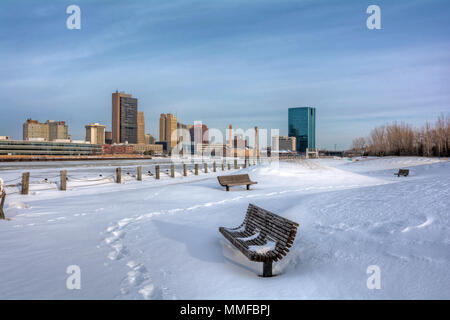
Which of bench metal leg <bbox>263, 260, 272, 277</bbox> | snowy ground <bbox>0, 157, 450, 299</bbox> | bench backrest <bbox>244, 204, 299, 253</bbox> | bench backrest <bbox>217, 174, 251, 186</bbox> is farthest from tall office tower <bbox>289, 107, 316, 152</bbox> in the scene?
bench metal leg <bbox>263, 260, 272, 277</bbox>

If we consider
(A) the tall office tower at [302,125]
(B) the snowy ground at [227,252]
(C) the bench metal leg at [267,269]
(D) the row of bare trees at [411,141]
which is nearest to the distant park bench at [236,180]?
(B) the snowy ground at [227,252]

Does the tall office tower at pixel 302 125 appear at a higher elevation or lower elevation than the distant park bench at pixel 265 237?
higher

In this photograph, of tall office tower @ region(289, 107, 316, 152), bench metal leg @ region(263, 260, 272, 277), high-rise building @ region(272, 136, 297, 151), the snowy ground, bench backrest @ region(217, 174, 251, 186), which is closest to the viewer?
the snowy ground

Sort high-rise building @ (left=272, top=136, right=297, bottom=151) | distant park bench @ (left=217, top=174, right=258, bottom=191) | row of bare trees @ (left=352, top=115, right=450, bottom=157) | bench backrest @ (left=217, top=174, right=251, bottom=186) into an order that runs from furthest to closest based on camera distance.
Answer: high-rise building @ (left=272, top=136, right=297, bottom=151)
row of bare trees @ (left=352, top=115, right=450, bottom=157)
bench backrest @ (left=217, top=174, right=251, bottom=186)
distant park bench @ (left=217, top=174, right=258, bottom=191)

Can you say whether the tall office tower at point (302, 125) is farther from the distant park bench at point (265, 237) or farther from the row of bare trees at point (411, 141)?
the distant park bench at point (265, 237)

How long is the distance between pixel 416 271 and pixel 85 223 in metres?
Answer: 6.83

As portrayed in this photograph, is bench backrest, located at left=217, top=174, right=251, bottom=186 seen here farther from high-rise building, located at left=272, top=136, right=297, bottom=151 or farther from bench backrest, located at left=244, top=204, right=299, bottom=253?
high-rise building, located at left=272, top=136, right=297, bottom=151

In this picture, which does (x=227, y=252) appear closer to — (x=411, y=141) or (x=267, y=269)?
(x=267, y=269)

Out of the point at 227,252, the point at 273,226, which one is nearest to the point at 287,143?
the point at 227,252

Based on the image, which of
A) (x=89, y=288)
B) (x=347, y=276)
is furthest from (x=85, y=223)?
(x=347, y=276)

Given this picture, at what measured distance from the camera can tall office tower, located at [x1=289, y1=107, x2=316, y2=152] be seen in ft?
620

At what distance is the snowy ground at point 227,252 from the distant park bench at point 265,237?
0.28 meters

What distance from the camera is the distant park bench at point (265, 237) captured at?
13.7ft
